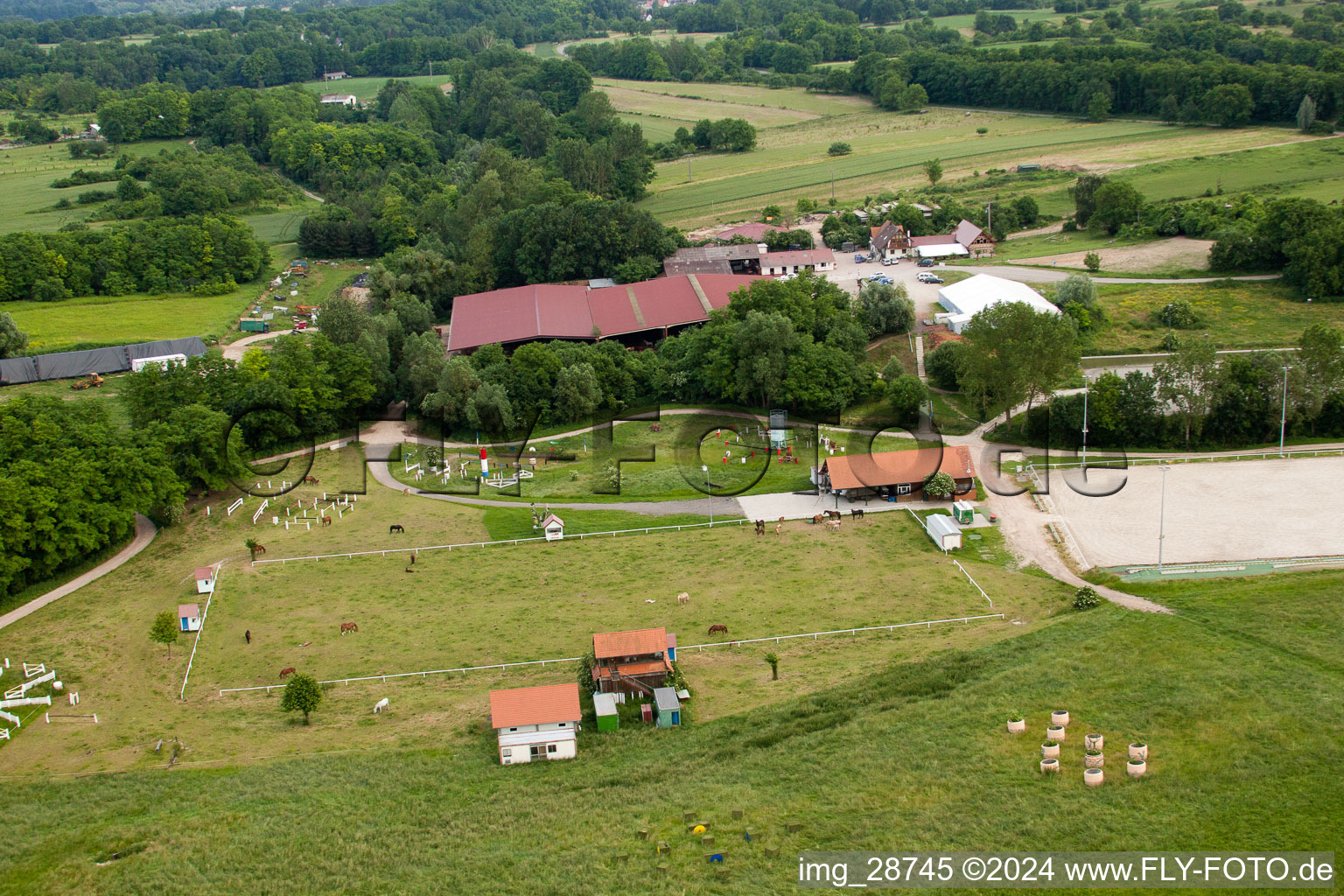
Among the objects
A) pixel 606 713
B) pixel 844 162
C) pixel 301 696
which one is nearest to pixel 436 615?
pixel 301 696

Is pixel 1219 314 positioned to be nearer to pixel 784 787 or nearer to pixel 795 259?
pixel 795 259

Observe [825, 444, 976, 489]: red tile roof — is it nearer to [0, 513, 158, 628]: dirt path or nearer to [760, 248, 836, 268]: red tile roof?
[0, 513, 158, 628]: dirt path

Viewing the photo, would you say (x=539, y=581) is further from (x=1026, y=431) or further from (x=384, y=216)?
(x=384, y=216)

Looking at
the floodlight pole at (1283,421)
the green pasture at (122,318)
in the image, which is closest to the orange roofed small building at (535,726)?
the floodlight pole at (1283,421)

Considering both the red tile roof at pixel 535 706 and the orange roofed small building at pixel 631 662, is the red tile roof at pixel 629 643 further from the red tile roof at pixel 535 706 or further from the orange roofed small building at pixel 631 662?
the red tile roof at pixel 535 706

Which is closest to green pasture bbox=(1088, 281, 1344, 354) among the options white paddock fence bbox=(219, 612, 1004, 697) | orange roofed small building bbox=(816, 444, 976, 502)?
orange roofed small building bbox=(816, 444, 976, 502)
